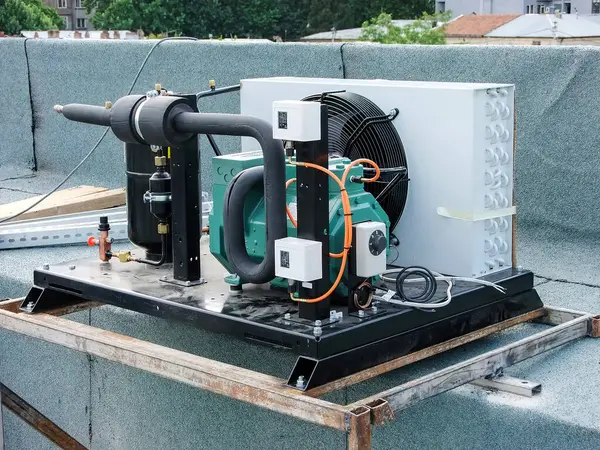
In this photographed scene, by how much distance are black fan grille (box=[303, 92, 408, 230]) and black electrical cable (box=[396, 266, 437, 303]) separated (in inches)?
10.5

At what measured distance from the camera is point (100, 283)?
10.4 ft

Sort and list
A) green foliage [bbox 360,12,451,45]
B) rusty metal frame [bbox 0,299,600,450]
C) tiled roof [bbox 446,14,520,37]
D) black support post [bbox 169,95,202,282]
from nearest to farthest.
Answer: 1. rusty metal frame [bbox 0,299,600,450]
2. black support post [bbox 169,95,202,282]
3. green foliage [bbox 360,12,451,45]
4. tiled roof [bbox 446,14,520,37]

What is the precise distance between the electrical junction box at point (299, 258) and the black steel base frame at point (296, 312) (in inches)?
5.8

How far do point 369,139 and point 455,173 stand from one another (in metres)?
0.30

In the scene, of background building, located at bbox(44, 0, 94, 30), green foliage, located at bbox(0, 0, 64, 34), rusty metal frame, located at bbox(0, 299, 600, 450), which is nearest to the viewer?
rusty metal frame, located at bbox(0, 299, 600, 450)

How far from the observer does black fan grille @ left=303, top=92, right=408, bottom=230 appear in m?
3.13

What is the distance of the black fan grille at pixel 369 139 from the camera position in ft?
10.3

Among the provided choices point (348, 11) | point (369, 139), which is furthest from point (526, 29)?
point (369, 139)

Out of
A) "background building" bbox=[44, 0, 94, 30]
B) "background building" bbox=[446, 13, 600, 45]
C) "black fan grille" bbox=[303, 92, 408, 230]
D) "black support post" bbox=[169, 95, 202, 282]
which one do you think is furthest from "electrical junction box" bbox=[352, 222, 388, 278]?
"background building" bbox=[44, 0, 94, 30]

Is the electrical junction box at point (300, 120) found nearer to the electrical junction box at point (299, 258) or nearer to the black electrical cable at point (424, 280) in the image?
the electrical junction box at point (299, 258)

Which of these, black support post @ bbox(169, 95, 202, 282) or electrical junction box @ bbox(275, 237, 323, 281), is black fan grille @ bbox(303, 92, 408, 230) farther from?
electrical junction box @ bbox(275, 237, 323, 281)

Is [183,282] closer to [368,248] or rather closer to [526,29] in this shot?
[368,248]

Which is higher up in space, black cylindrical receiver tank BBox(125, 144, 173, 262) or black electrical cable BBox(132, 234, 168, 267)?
black cylindrical receiver tank BBox(125, 144, 173, 262)

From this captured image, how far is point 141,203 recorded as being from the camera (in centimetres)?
335
